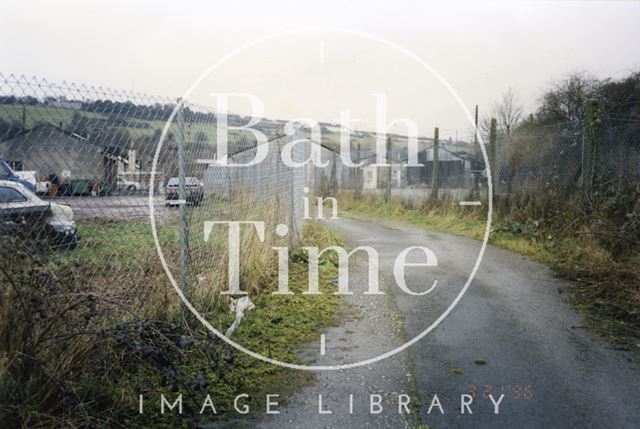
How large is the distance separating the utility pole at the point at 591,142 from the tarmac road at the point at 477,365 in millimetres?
3167

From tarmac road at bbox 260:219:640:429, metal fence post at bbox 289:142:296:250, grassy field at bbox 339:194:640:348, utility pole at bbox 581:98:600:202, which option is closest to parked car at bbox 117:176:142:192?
tarmac road at bbox 260:219:640:429

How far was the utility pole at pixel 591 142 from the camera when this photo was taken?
893cm

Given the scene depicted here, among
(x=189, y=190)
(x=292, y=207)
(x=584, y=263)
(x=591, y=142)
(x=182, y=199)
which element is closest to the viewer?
(x=182, y=199)

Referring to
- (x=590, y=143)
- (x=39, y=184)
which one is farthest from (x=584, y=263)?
(x=39, y=184)

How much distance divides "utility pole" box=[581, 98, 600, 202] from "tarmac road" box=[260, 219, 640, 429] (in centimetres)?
317

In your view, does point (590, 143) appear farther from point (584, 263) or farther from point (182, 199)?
point (182, 199)

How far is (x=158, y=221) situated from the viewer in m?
5.05

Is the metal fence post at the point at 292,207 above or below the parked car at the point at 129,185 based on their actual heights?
below

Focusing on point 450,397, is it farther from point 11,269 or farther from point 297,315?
point 11,269

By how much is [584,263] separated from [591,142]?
318 centimetres

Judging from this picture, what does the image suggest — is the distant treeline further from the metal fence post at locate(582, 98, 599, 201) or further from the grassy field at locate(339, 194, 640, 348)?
the metal fence post at locate(582, 98, 599, 201)

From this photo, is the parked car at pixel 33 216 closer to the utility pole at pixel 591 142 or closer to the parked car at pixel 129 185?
the parked car at pixel 129 185

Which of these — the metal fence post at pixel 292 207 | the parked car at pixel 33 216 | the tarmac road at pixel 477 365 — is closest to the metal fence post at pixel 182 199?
the parked car at pixel 33 216

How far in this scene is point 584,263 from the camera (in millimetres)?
7047
